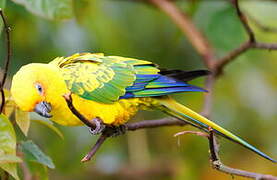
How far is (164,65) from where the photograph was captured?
466cm

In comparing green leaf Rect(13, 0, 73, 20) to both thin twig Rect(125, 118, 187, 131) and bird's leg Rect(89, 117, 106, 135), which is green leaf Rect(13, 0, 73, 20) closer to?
bird's leg Rect(89, 117, 106, 135)

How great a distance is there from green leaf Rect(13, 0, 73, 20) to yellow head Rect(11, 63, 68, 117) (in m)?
0.24

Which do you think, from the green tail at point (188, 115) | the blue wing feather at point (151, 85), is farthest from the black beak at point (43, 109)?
the green tail at point (188, 115)

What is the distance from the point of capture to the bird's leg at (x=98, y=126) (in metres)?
2.66

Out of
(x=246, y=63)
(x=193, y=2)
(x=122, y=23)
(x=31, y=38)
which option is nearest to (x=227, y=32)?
(x=193, y=2)

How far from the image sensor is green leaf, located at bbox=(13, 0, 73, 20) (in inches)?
105

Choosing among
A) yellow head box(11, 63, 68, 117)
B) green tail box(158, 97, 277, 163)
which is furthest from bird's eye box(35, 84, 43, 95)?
green tail box(158, 97, 277, 163)

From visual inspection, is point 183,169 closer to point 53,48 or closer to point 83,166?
point 83,166

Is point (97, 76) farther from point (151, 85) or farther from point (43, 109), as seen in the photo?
point (43, 109)

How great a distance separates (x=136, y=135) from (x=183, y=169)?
1.48 feet

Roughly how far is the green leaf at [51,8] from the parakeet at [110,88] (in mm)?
234

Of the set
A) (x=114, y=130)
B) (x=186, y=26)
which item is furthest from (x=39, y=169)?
(x=186, y=26)

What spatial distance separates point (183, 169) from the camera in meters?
4.05

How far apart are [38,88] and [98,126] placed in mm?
347
